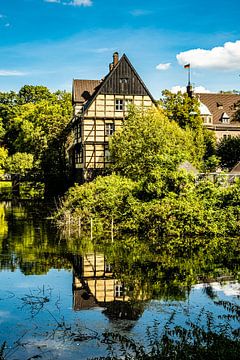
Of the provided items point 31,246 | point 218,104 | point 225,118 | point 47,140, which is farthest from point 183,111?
point 31,246

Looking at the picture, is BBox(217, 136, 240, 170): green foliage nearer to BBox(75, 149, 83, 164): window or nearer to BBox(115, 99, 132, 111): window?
BBox(115, 99, 132, 111): window

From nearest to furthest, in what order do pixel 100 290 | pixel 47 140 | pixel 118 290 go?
pixel 118 290 → pixel 100 290 → pixel 47 140

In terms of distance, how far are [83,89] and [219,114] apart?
70.1ft

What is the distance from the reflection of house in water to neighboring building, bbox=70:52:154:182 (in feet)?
80.3

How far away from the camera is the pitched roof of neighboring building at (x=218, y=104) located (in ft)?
213

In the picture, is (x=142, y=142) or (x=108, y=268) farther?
(x=142, y=142)

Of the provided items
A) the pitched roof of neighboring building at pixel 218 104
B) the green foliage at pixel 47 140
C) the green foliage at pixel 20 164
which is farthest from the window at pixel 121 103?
the pitched roof of neighboring building at pixel 218 104

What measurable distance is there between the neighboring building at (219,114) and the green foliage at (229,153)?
1212 centimetres

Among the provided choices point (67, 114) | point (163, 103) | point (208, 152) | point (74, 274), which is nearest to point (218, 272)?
point (74, 274)

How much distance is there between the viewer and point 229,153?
166 feet

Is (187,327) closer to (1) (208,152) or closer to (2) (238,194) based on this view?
(2) (238,194)

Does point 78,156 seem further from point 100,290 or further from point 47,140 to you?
point 100,290

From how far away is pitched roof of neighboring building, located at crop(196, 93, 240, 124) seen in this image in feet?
213

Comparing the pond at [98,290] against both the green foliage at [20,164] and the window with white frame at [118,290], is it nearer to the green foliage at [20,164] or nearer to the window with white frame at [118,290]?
the window with white frame at [118,290]
